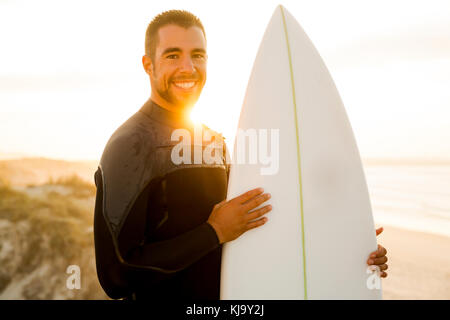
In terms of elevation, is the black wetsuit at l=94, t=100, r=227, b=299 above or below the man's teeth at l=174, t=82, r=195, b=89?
below

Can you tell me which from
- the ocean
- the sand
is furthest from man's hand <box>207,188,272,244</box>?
the ocean

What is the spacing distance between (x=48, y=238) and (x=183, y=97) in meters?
7.80

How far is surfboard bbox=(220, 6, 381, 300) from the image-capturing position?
82.8 inches

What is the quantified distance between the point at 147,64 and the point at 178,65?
0.66ft

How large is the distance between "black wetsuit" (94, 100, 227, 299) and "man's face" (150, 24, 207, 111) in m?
0.09

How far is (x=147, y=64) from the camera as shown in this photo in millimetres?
2018

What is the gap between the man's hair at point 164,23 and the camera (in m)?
1.91

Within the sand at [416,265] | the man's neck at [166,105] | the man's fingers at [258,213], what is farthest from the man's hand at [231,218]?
the sand at [416,265]

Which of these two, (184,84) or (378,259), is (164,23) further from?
(378,259)

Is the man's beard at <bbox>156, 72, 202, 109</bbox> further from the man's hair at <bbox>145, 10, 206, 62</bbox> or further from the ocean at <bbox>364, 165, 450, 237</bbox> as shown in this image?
the ocean at <bbox>364, 165, 450, 237</bbox>

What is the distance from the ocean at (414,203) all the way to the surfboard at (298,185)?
1126cm

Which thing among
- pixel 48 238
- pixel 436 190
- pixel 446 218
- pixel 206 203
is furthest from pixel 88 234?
pixel 436 190

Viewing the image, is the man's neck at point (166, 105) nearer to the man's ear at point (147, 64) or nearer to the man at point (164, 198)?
the man at point (164, 198)

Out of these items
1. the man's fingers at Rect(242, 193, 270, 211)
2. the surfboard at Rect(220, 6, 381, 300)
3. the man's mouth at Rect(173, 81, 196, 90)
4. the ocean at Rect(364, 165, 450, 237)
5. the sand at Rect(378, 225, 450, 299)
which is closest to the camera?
the man's fingers at Rect(242, 193, 270, 211)
